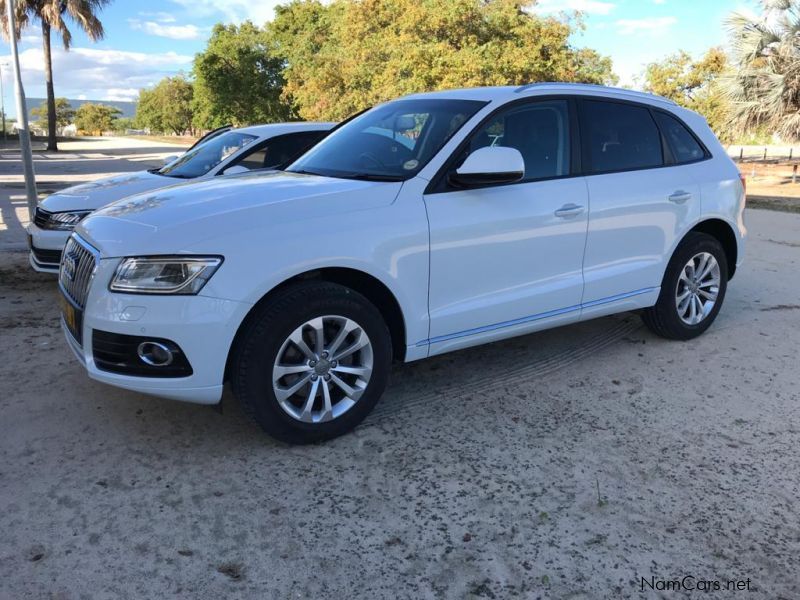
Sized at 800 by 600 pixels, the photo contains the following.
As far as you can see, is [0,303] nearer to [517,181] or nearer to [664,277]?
[517,181]

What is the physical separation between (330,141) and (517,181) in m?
1.35

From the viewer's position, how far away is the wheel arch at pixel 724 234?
16.6ft

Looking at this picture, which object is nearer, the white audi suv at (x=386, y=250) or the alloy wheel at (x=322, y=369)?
the white audi suv at (x=386, y=250)

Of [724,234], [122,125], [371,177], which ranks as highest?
[122,125]

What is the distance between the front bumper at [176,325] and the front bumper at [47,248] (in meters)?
3.20

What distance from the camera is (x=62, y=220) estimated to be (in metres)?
6.09

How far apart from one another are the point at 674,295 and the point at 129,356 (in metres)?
3.63

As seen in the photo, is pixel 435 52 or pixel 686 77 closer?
pixel 435 52

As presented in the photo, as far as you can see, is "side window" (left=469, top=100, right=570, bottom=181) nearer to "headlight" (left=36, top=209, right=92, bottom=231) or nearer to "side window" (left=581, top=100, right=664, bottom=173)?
"side window" (left=581, top=100, right=664, bottom=173)

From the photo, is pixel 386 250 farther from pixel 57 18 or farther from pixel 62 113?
pixel 62 113

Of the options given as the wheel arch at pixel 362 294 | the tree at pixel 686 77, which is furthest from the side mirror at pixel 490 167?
the tree at pixel 686 77

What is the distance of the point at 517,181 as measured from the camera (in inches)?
153

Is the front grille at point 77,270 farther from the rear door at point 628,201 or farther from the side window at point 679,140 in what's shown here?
the side window at point 679,140

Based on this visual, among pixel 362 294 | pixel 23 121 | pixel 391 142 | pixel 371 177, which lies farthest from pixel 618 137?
pixel 23 121
